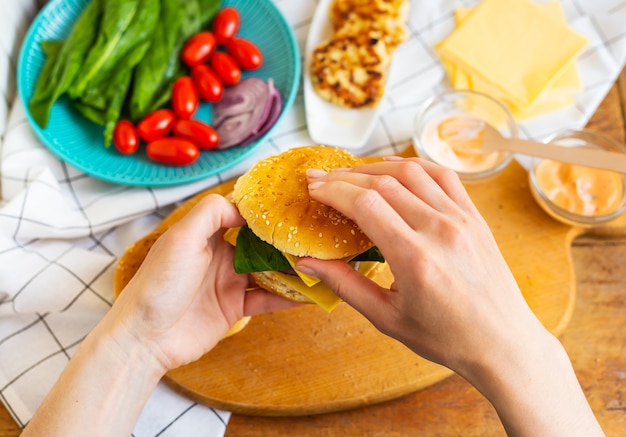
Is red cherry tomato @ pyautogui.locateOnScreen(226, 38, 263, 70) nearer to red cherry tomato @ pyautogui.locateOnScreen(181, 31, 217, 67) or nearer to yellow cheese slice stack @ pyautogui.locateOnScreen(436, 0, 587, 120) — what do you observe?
red cherry tomato @ pyautogui.locateOnScreen(181, 31, 217, 67)

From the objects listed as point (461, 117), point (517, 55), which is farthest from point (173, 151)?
point (517, 55)

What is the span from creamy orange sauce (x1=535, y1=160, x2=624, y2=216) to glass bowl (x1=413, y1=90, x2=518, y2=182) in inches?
8.6

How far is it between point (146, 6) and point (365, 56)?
1.13m

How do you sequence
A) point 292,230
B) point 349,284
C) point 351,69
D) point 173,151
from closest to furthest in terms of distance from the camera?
point 349,284, point 292,230, point 173,151, point 351,69

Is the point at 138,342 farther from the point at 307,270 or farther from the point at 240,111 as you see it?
the point at 240,111

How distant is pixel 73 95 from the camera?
2809 mm

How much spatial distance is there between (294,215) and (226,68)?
131cm

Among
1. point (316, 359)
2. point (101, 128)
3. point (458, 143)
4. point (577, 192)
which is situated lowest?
point (316, 359)

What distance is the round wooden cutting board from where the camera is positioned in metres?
2.29

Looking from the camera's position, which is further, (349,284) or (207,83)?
(207,83)

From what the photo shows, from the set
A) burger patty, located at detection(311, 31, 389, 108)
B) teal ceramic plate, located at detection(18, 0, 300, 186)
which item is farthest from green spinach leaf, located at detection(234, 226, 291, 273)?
burger patty, located at detection(311, 31, 389, 108)

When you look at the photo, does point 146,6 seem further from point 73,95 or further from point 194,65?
point 73,95

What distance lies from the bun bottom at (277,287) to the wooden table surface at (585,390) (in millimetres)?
519

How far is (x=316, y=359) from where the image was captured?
2365 mm
